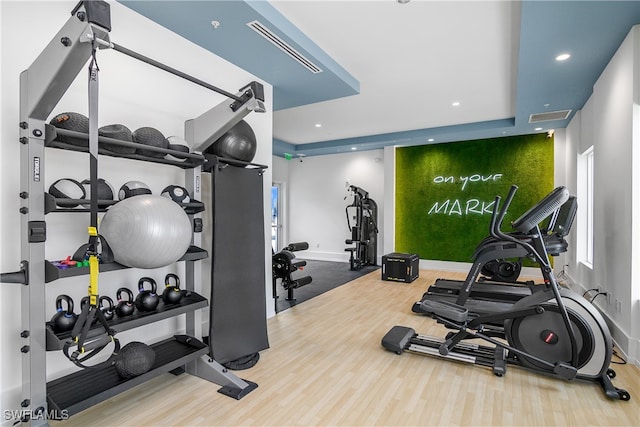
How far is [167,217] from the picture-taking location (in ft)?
6.25

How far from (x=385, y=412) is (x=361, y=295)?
3.11 m

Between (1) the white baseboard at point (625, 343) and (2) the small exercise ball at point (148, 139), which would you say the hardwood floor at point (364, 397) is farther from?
(2) the small exercise ball at point (148, 139)

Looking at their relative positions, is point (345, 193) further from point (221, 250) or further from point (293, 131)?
point (221, 250)

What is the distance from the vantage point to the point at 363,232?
25.0 ft

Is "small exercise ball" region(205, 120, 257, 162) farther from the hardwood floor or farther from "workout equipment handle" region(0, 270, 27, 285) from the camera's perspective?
the hardwood floor

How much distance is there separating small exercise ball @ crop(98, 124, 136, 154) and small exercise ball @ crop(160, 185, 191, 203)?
385 millimetres

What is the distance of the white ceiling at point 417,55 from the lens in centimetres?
289

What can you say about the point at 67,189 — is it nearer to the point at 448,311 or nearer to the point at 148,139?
the point at 148,139

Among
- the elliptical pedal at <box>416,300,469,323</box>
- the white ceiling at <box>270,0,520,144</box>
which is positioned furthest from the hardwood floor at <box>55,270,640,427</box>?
the white ceiling at <box>270,0,520,144</box>

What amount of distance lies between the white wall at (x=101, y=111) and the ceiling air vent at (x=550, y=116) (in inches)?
188

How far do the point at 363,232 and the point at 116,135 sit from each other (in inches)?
237

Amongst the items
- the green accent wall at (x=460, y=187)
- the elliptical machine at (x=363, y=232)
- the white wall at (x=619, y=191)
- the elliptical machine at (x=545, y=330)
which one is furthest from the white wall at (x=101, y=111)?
the green accent wall at (x=460, y=187)

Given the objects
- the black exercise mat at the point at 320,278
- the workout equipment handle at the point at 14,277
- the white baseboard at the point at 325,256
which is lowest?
the black exercise mat at the point at 320,278

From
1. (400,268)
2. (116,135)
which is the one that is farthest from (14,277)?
(400,268)
